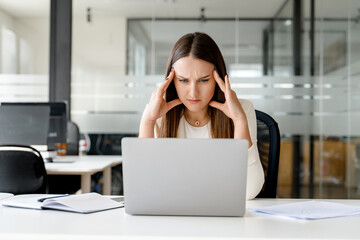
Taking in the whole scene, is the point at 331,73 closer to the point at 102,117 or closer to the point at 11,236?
the point at 102,117

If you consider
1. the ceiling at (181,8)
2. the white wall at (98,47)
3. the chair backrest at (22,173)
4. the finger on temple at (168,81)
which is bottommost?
the chair backrest at (22,173)

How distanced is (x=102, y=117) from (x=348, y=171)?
254cm

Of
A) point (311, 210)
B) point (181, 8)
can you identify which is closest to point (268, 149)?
point (311, 210)

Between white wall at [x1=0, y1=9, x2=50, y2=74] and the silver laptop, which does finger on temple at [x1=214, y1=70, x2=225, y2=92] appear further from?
white wall at [x1=0, y1=9, x2=50, y2=74]

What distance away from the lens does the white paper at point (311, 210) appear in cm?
126

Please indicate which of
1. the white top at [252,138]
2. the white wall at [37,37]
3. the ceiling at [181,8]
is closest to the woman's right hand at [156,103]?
the white top at [252,138]

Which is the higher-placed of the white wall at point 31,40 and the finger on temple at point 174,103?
the white wall at point 31,40

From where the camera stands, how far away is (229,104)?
6.24 feet

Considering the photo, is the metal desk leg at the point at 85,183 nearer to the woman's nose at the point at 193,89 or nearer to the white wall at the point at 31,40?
the woman's nose at the point at 193,89

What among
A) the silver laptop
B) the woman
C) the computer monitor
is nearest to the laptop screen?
the computer monitor

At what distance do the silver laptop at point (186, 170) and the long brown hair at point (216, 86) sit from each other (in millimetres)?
846

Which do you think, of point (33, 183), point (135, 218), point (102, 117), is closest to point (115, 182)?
point (102, 117)

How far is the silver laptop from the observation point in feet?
3.80

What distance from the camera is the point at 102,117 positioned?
5004 millimetres
